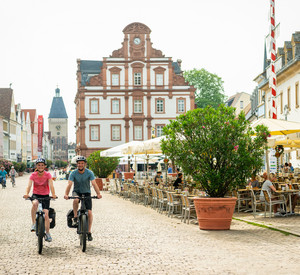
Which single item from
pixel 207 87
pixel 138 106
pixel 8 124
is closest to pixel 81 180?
pixel 138 106

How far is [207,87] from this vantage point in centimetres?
8206

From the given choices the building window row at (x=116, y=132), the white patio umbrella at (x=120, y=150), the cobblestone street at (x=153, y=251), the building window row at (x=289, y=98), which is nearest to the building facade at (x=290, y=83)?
the building window row at (x=289, y=98)

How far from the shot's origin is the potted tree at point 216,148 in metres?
14.7

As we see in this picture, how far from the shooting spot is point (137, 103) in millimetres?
74500

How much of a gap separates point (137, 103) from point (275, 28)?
176 feet

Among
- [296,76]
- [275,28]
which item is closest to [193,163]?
[275,28]

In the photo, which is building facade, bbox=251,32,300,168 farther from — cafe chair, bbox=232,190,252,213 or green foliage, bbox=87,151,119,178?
cafe chair, bbox=232,190,252,213

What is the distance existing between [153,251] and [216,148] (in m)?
5.07

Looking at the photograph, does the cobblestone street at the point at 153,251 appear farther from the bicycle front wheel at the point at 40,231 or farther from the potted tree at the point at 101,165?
the potted tree at the point at 101,165

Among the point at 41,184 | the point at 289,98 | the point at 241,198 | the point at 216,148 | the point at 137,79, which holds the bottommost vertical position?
the point at 241,198

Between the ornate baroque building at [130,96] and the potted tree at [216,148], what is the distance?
58.0 metres

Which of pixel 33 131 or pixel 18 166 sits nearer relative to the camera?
pixel 18 166

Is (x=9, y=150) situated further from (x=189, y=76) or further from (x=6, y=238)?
(x=6, y=238)

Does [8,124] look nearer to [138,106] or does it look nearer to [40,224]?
[138,106]
